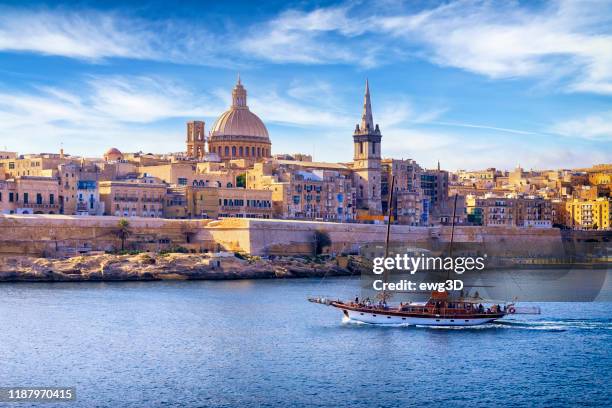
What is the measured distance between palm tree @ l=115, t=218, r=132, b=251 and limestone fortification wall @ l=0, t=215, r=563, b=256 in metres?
0.22

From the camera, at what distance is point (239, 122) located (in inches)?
3548

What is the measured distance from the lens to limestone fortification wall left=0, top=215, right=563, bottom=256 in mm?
59031

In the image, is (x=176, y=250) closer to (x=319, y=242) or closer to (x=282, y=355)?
(x=319, y=242)

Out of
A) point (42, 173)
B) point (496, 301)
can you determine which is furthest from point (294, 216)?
point (496, 301)

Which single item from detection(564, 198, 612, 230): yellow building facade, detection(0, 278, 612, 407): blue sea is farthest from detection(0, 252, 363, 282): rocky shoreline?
detection(564, 198, 612, 230): yellow building facade

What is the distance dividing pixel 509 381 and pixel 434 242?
4542cm

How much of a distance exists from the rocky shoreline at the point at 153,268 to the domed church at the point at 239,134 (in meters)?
28.0

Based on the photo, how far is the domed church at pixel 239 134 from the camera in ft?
293

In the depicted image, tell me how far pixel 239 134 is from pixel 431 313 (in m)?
52.1

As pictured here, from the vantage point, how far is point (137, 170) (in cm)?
7831

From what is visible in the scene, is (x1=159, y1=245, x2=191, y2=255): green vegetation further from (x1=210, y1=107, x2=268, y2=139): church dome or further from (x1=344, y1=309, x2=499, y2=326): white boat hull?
(x1=210, y1=107, x2=268, y2=139): church dome

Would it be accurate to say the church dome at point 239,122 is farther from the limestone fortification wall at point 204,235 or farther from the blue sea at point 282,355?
the blue sea at point 282,355

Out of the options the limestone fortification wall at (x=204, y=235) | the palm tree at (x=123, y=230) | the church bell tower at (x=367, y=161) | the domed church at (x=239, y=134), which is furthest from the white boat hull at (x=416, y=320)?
the domed church at (x=239, y=134)

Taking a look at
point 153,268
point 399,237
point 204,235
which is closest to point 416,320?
point 153,268
